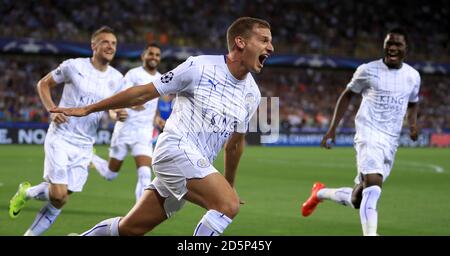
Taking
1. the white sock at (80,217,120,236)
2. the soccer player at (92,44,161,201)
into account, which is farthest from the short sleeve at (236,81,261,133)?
the soccer player at (92,44,161,201)

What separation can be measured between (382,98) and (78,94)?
343 cm

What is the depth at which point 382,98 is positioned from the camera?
28.8ft

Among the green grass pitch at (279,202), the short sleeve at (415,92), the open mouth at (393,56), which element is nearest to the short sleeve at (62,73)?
the green grass pitch at (279,202)

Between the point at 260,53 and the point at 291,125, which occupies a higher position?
the point at 260,53

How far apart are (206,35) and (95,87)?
102 ft

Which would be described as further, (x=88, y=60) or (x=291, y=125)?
(x=291, y=125)

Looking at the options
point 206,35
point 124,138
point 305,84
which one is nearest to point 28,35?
point 206,35

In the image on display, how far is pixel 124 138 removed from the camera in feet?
40.9

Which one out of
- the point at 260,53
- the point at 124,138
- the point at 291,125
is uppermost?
the point at 260,53

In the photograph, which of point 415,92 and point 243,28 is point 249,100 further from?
point 415,92

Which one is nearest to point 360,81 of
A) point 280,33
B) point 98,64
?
point 98,64
